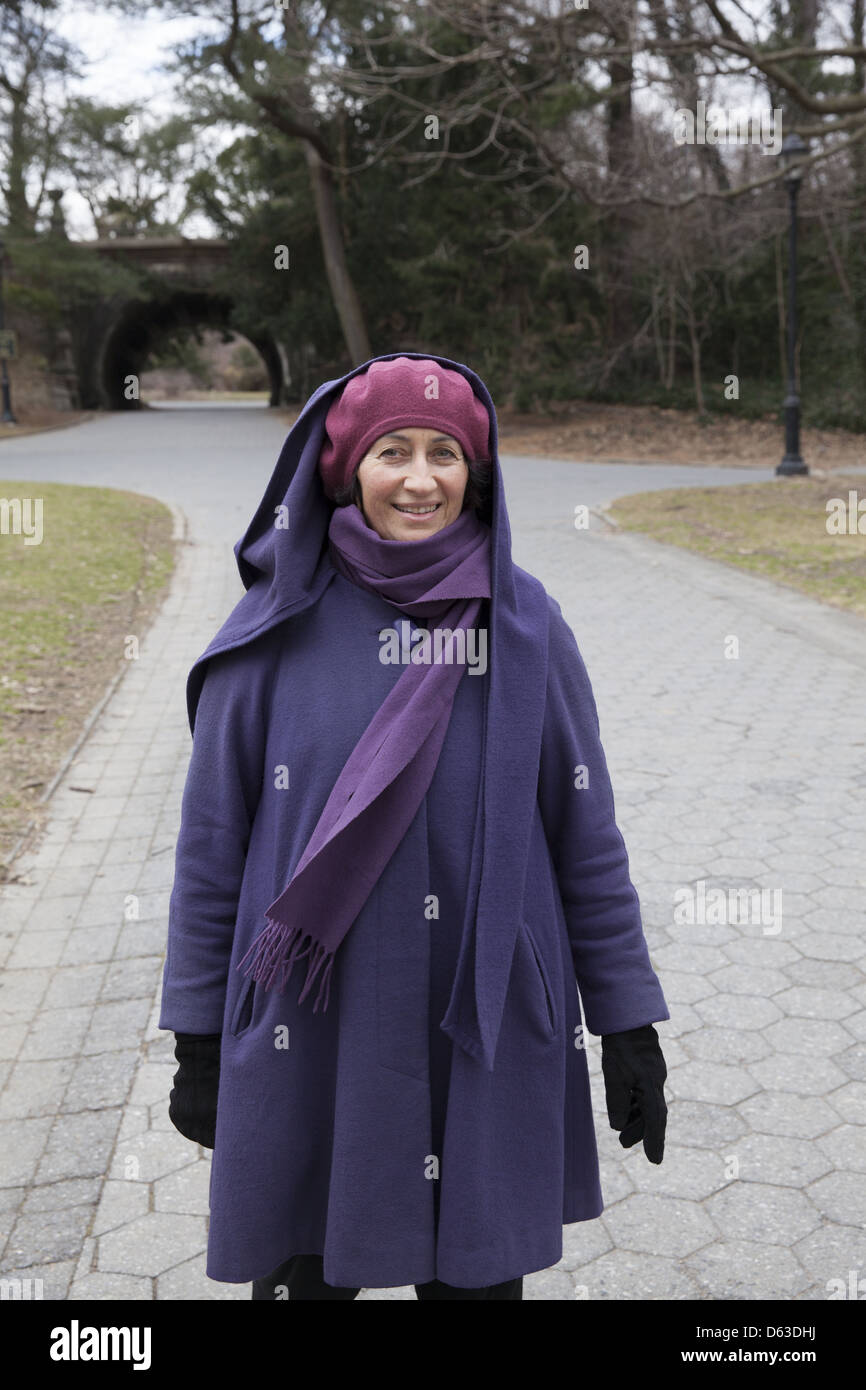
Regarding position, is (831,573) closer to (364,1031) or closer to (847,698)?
(847,698)

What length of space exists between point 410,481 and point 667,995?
103 inches

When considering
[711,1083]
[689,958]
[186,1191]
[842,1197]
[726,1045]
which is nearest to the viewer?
[842,1197]

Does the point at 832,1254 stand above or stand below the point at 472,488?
below

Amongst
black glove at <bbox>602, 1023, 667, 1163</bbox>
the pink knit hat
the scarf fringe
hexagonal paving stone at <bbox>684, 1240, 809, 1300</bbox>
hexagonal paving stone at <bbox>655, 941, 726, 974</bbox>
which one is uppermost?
the pink knit hat

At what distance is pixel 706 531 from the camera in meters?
14.7

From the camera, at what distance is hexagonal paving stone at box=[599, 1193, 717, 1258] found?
9.86ft

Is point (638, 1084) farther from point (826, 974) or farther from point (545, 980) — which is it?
point (826, 974)

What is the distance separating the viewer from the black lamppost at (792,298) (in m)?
17.4

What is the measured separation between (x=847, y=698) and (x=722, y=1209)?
5336 millimetres

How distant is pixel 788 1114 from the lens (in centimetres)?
353

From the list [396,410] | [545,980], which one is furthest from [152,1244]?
[396,410]

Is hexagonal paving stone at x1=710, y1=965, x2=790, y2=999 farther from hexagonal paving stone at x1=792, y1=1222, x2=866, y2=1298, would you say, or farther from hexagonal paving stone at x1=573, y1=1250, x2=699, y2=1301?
hexagonal paving stone at x1=573, y1=1250, x2=699, y2=1301

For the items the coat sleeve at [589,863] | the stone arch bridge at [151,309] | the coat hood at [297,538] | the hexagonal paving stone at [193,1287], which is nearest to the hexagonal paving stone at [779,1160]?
the hexagonal paving stone at [193,1287]

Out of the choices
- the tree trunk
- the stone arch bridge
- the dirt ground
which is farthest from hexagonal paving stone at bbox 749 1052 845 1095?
the stone arch bridge
